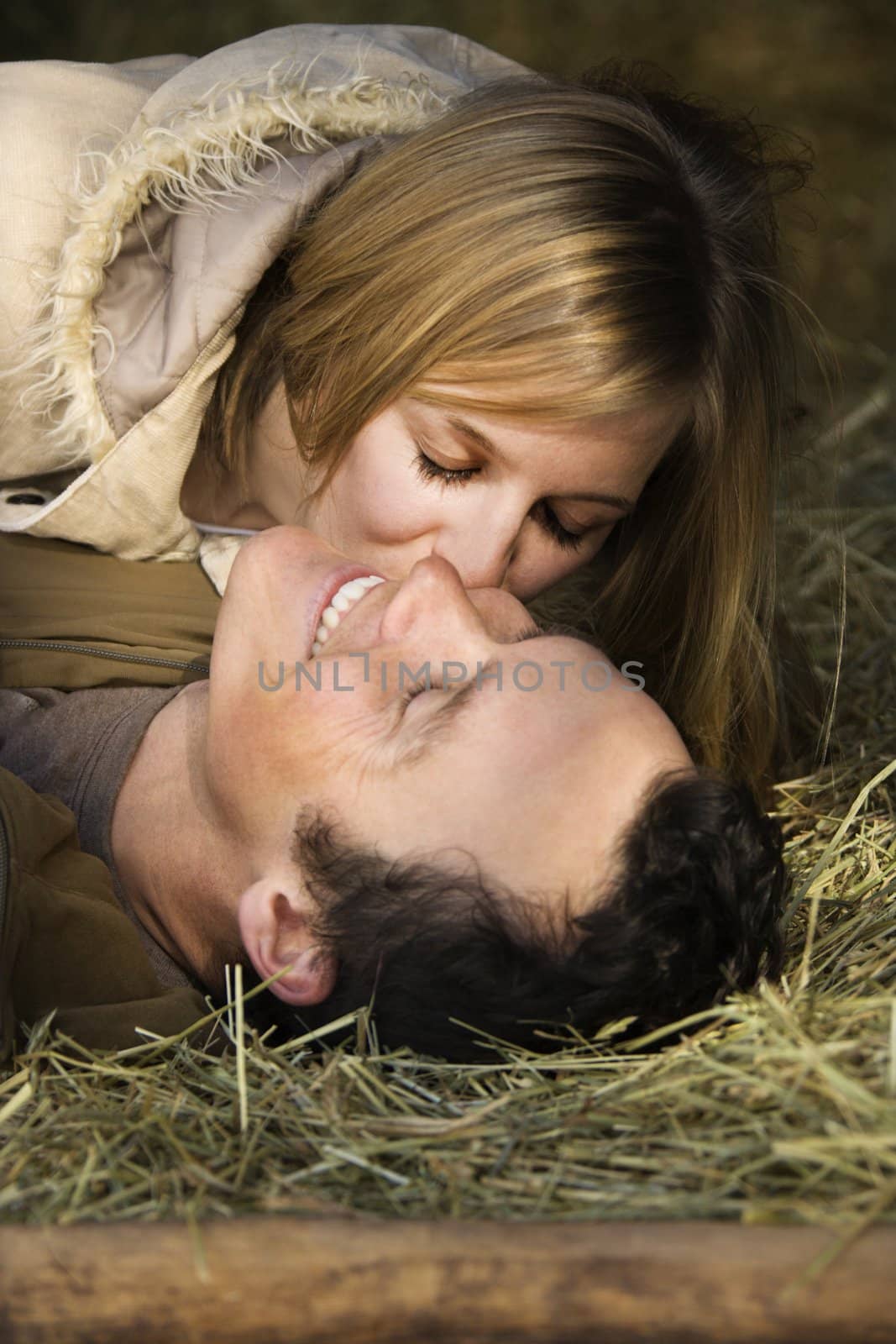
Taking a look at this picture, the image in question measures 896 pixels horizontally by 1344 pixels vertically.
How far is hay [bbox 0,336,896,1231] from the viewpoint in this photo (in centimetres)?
120

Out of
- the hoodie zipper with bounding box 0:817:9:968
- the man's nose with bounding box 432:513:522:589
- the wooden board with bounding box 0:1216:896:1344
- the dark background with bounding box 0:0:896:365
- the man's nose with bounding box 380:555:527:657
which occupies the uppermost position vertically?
the dark background with bounding box 0:0:896:365

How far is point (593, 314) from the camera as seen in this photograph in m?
1.97

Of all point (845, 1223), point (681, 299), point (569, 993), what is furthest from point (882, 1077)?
point (681, 299)

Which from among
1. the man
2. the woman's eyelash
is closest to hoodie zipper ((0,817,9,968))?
the man

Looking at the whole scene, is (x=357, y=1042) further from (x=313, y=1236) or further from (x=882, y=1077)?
(x=882, y=1077)

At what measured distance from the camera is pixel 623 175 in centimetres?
205

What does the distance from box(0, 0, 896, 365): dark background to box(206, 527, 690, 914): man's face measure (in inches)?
133

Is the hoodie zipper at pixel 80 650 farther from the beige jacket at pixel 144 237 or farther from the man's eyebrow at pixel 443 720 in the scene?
the man's eyebrow at pixel 443 720

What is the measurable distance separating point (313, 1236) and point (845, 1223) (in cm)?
43

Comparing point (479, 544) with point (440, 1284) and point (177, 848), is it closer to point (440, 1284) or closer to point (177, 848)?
point (177, 848)

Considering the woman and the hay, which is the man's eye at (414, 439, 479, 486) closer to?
the woman

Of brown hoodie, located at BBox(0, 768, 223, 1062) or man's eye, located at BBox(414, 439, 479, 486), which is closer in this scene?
brown hoodie, located at BBox(0, 768, 223, 1062)

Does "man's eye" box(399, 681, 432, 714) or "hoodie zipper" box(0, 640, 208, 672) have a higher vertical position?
"man's eye" box(399, 681, 432, 714)

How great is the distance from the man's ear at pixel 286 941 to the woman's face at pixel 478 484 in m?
0.65
